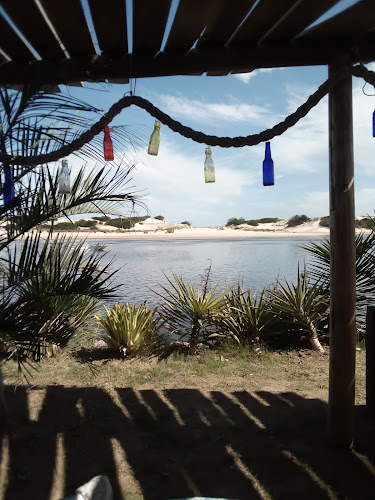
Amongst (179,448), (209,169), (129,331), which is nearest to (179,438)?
(179,448)

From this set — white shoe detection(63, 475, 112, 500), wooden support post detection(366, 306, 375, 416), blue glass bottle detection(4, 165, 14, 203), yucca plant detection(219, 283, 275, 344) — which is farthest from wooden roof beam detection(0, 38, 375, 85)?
yucca plant detection(219, 283, 275, 344)

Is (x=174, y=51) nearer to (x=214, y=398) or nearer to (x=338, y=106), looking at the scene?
(x=338, y=106)

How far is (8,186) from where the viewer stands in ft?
8.49

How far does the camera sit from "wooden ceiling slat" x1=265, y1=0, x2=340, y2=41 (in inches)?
82.7

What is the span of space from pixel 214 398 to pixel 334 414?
1207 mm

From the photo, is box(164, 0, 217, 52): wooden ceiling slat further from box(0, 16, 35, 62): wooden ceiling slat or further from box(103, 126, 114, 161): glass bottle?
box(0, 16, 35, 62): wooden ceiling slat

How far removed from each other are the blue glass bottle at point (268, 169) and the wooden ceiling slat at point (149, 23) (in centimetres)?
102

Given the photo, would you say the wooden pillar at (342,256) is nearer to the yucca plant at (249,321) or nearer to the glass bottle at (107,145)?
the glass bottle at (107,145)

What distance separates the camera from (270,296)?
598 centimetres

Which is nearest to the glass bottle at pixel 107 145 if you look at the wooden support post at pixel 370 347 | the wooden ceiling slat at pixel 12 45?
the wooden ceiling slat at pixel 12 45

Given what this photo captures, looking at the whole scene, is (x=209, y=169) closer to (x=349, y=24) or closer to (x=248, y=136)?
(x=248, y=136)

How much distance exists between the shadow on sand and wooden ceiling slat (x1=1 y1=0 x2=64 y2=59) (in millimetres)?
2595

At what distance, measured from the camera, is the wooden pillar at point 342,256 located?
8.31ft

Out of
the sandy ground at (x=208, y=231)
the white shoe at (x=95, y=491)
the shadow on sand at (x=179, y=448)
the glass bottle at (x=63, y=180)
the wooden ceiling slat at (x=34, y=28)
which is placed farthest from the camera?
Result: the sandy ground at (x=208, y=231)
